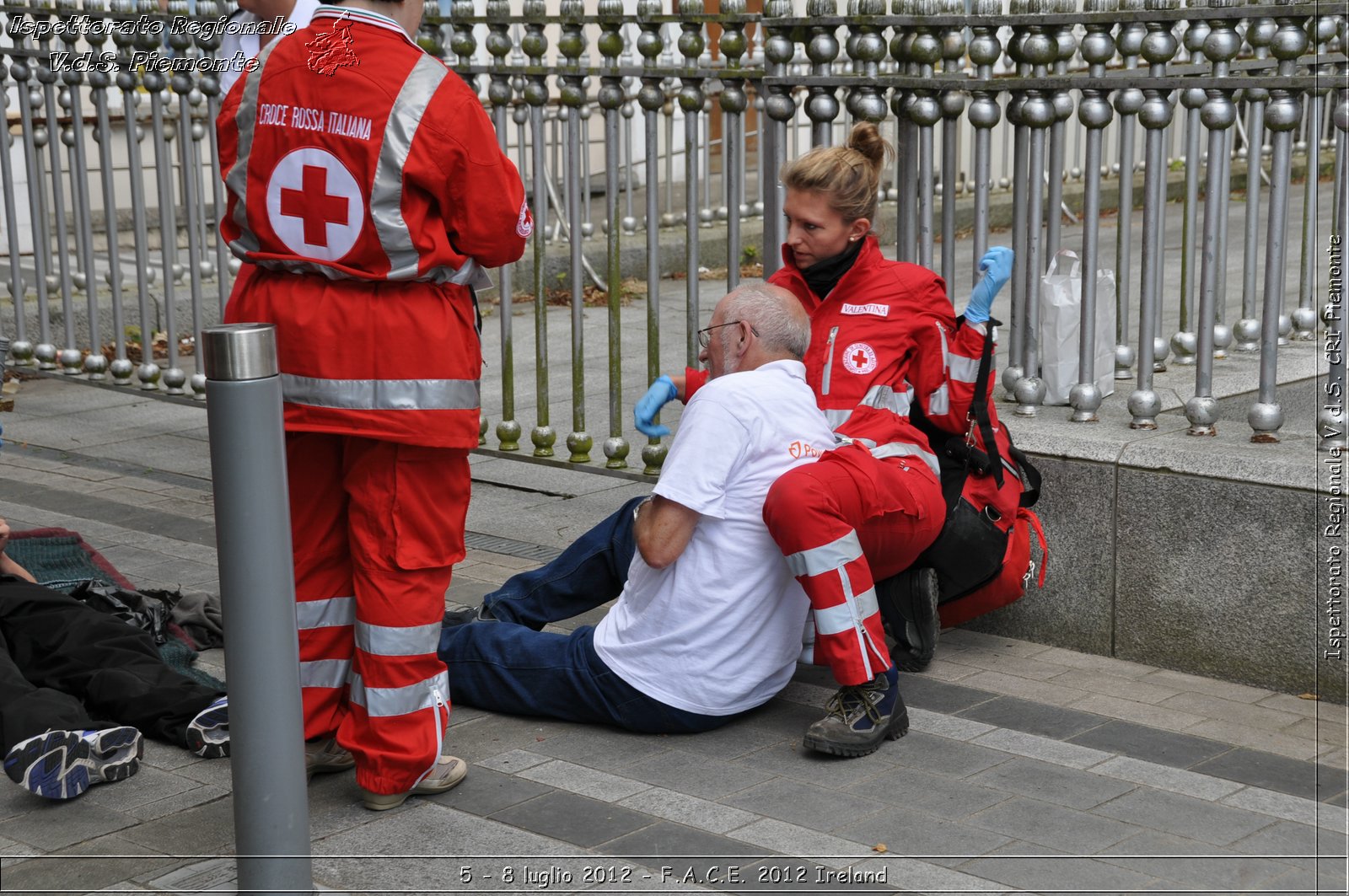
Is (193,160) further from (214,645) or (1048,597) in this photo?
(1048,597)

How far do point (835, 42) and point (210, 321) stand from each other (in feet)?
15.5

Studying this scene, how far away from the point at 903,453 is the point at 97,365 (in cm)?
488

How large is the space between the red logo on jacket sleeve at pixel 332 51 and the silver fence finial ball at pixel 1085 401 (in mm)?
2319

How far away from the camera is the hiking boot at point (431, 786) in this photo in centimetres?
348

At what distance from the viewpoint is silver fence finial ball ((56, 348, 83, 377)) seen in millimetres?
7742

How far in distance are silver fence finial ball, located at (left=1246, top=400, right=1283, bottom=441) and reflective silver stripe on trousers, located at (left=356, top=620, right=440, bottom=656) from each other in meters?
2.27

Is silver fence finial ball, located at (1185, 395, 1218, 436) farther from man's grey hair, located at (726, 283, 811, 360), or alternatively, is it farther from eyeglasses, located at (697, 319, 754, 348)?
eyeglasses, located at (697, 319, 754, 348)

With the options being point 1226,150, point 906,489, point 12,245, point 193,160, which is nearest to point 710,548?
point 906,489

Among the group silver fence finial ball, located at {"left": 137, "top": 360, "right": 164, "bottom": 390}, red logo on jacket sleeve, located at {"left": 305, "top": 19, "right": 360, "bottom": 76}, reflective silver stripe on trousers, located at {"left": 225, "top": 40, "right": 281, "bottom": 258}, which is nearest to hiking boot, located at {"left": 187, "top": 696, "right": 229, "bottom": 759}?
reflective silver stripe on trousers, located at {"left": 225, "top": 40, "right": 281, "bottom": 258}

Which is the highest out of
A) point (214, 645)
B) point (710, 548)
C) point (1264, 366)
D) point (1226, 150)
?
point (1226, 150)

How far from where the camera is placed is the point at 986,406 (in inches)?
166

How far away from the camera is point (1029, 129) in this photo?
459 centimetres

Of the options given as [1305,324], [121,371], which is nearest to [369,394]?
[1305,324]

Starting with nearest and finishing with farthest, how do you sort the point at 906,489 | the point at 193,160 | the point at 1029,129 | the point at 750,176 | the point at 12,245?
1. the point at 906,489
2. the point at 1029,129
3. the point at 193,160
4. the point at 12,245
5. the point at 750,176
